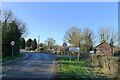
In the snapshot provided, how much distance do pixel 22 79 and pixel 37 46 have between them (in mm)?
99145

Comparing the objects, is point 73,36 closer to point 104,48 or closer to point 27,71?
point 104,48

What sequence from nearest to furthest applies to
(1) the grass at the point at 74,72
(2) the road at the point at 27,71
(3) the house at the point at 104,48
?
(1) the grass at the point at 74,72 < (2) the road at the point at 27,71 < (3) the house at the point at 104,48

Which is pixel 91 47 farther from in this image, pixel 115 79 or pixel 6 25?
pixel 115 79

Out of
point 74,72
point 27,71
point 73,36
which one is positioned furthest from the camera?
point 73,36

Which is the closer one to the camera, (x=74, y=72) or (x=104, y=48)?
(x=74, y=72)

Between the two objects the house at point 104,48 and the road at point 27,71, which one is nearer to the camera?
the road at point 27,71

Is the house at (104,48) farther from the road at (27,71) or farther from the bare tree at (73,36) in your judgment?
the road at (27,71)

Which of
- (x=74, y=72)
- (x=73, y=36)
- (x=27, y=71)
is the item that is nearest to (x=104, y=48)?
(x=73, y=36)

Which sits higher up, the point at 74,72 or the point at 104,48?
the point at 104,48


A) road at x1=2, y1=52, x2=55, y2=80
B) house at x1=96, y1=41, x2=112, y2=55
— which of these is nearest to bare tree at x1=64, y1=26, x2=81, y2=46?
house at x1=96, y1=41, x2=112, y2=55

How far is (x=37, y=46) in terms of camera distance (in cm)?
11581

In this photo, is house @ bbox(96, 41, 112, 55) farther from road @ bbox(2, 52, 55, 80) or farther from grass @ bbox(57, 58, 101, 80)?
grass @ bbox(57, 58, 101, 80)

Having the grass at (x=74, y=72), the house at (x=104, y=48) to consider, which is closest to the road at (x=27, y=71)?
the grass at (x=74, y=72)

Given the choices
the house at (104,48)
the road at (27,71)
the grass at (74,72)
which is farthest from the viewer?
the house at (104,48)
